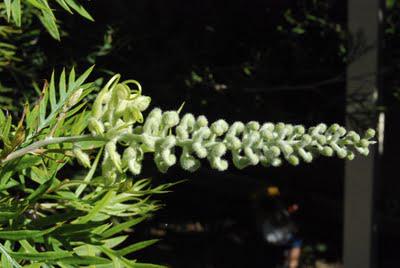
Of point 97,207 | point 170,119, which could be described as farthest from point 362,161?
point 170,119

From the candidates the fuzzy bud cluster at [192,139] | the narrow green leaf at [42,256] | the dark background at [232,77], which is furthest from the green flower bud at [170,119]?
the dark background at [232,77]

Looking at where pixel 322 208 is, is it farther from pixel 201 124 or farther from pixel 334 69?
pixel 201 124

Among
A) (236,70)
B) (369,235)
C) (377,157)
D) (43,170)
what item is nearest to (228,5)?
(236,70)

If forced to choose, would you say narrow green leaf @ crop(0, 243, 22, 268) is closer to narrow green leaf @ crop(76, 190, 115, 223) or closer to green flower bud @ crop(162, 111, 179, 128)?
narrow green leaf @ crop(76, 190, 115, 223)

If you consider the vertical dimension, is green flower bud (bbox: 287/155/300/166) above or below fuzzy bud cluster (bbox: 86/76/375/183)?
below

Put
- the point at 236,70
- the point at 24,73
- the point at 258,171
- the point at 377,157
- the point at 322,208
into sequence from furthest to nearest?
the point at 322,208 < the point at 258,171 < the point at 377,157 < the point at 236,70 < the point at 24,73

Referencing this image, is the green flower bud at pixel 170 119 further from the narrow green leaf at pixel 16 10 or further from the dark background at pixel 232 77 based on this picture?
the dark background at pixel 232 77

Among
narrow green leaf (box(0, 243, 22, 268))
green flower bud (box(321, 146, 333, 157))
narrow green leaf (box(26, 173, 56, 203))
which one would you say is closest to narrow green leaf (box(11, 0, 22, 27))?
Result: narrow green leaf (box(26, 173, 56, 203))
